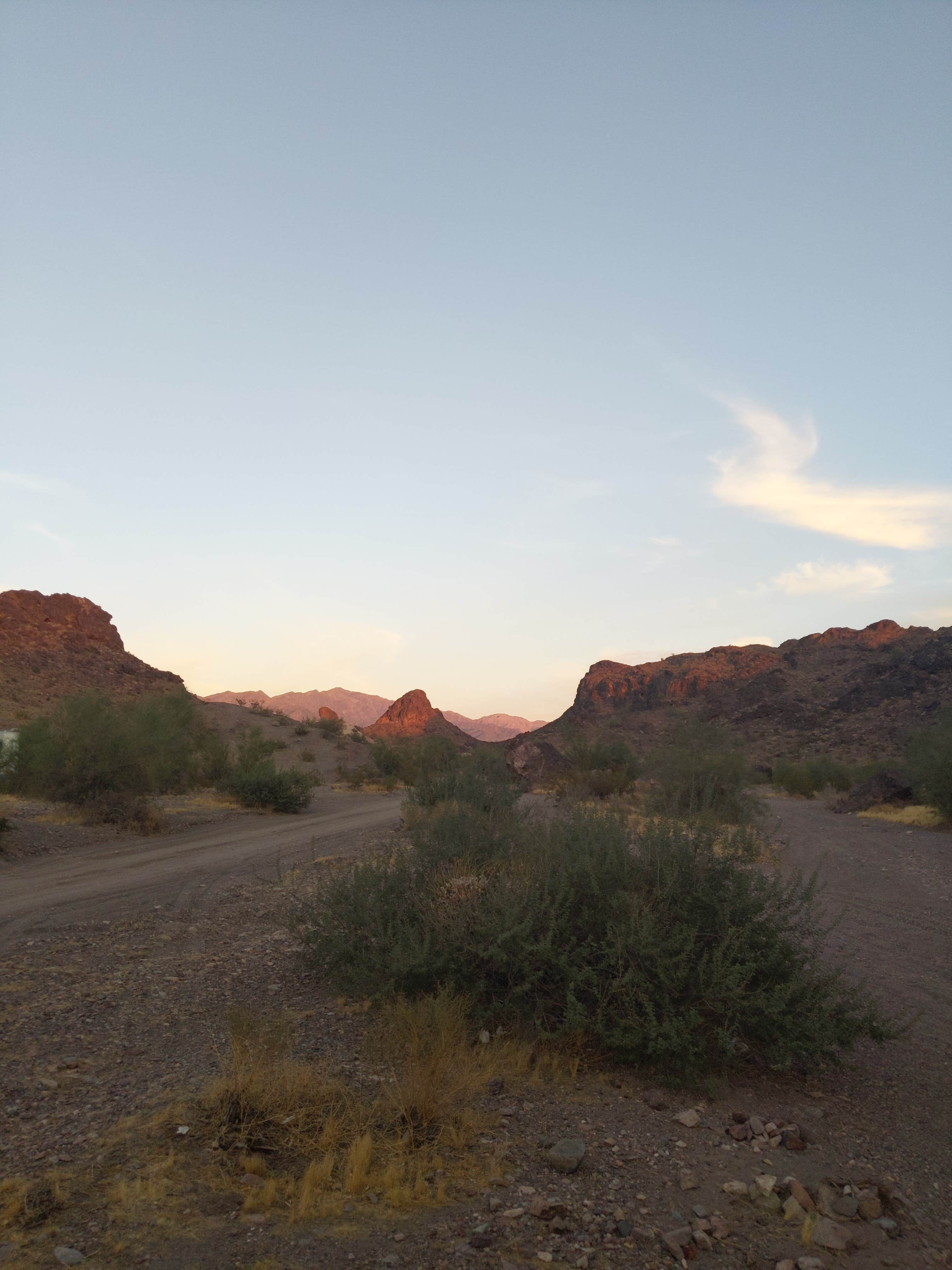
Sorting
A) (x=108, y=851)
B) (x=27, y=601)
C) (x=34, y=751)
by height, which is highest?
(x=27, y=601)

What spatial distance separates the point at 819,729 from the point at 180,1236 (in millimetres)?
62370

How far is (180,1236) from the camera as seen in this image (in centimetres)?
341

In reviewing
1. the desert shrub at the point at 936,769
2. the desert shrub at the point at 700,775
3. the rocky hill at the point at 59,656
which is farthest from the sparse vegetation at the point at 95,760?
the rocky hill at the point at 59,656

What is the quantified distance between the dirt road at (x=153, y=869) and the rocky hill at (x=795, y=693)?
28.7 m

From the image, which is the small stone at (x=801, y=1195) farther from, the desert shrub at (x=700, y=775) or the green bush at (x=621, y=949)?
the desert shrub at (x=700, y=775)

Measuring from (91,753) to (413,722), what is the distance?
77.7m

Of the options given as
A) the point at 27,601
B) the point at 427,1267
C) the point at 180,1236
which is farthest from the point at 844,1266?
the point at 27,601

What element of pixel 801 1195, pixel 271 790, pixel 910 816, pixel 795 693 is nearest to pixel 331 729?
pixel 795 693

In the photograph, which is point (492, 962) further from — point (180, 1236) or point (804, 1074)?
point (180, 1236)

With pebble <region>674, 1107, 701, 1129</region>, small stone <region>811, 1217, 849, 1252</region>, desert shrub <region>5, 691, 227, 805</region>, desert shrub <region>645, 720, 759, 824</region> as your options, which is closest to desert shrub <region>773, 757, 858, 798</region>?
desert shrub <region>645, 720, 759, 824</region>

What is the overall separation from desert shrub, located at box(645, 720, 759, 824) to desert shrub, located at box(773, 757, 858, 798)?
12.1 m

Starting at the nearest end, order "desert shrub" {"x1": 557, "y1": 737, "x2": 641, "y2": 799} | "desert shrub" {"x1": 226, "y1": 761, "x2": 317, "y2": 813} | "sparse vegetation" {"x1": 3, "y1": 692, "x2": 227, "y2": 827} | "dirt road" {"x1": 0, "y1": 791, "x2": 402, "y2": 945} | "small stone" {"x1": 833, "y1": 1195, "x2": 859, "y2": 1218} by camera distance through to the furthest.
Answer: "small stone" {"x1": 833, "y1": 1195, "x2": 859, "y2": 1218}
"dirt road" {"x1": 0, "y1": 791, "x2": 402, "y2": 945}
"sparse vegetation" {"x1": 3, "y1": 692, "x2": 227, "y2": 827}
"desert shrub" {"x1": 226, "y1": 761, "x2": 317, "y2": 813}
"desert shrub" {"x1": 557, "y1": 737, "x2": 641, "y2": 799}

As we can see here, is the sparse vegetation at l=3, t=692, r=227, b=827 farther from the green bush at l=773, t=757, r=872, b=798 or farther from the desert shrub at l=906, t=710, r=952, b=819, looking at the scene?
the green bush at l=773, t=757, r=872, b=798

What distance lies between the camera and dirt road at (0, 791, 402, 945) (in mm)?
10297
